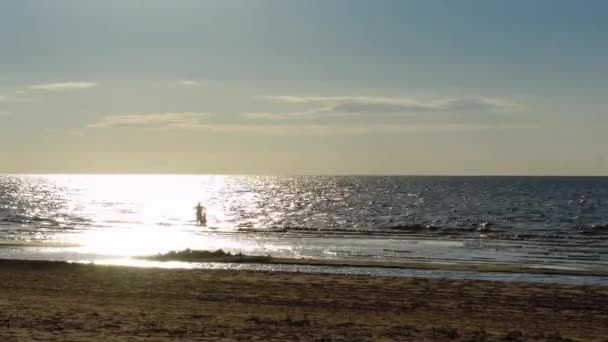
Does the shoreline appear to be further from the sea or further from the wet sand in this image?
the wet sand

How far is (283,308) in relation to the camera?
18.4 m

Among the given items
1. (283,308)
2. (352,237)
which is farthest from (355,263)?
(352,237)

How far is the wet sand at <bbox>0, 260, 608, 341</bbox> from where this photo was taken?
14.8 meters

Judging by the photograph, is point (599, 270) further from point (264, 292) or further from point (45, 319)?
point (45, 319)

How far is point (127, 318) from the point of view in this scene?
638 inches

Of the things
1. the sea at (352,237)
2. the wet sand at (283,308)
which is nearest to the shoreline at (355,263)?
the sea at (352,237)

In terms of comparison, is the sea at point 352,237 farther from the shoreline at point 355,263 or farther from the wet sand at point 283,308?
the wet sand at point 283,308

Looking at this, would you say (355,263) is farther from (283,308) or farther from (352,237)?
(352,237)

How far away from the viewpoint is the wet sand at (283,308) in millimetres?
14758

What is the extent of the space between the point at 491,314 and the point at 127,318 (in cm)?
906

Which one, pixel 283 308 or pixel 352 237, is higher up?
pixel 283 308

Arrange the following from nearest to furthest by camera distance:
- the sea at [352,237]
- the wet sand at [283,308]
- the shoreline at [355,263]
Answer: the wet sand at [283,308], the shoreline at [355,263], the sea at [352,237]

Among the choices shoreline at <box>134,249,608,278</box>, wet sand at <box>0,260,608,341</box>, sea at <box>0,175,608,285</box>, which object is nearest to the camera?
wet sand at <box>0,260,608,341</box>

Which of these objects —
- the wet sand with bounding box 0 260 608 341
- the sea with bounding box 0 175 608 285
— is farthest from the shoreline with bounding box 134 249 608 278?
the wet sand with bounding box 0 260 608 341
